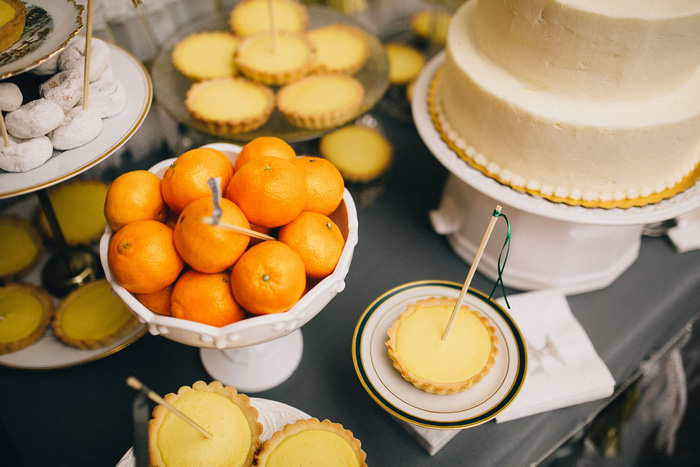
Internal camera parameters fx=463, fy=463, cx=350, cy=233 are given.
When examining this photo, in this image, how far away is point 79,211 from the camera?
129 centimetres

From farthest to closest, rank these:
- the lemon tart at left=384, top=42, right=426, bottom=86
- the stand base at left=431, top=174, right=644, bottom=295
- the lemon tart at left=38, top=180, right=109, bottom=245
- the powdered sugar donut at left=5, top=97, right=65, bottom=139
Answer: the lemon tart at left=384, top=42, right=426, bottom=86, the lemon tart at left=38, top=180, right=109, bottom=245, the stand base at left=431, top=174, right=644, bottom=295, the powdered sugar donut at left=5, top=97, right=65, bottom=139

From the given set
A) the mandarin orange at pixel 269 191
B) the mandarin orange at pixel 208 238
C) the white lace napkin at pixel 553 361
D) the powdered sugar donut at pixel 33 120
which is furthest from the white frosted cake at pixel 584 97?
the powdered sugar donut at pixel 33 120

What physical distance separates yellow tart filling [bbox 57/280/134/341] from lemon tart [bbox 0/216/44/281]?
190mm

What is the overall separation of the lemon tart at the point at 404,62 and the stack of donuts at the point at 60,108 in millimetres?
1160

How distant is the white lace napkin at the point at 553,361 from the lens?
3.35 ft

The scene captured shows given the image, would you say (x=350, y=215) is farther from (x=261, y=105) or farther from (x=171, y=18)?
(x=171, y=18)

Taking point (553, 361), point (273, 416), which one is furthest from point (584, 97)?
point (273, 416)

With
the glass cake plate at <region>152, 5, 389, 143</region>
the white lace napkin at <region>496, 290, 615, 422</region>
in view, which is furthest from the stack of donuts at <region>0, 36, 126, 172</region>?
the white lace napkin at <region>496, 290, 615, 422</region>

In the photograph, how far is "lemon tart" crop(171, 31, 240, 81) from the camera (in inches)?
54.2

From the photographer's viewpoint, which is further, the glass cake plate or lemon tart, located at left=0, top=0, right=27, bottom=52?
the glass cake plate

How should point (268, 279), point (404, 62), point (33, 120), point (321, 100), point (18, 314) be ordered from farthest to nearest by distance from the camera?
point (404, 62) < point (321, 100) < point (18, 314) < point (33, 120) < point (268, 279)

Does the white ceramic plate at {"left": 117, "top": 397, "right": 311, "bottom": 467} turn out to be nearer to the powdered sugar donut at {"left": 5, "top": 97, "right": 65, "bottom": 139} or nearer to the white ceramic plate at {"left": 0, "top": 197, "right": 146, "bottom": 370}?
the white ceramic plate at {"left": 0, "top": 197, "right": 146, "bottom": 370}

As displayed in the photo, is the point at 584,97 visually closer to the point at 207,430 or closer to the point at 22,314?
the point at 207,430

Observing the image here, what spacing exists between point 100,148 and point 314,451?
25.1 inches
